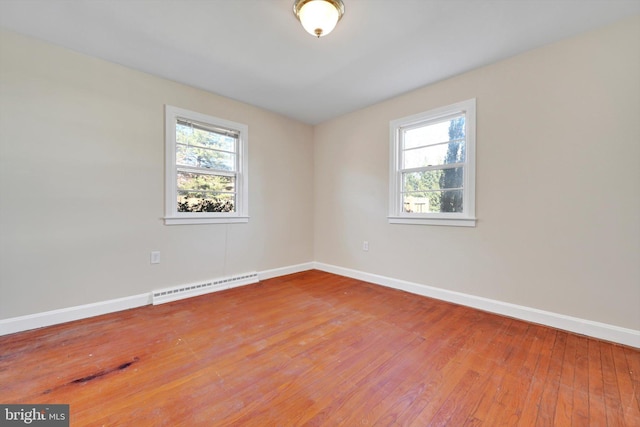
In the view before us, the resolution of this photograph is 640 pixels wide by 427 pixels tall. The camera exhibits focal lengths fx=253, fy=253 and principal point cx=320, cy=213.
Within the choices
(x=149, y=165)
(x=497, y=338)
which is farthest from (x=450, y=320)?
(x=149, y=165)

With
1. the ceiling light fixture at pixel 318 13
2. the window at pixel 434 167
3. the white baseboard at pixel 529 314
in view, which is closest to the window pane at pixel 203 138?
the ceiling light fixture at pixel 318 13

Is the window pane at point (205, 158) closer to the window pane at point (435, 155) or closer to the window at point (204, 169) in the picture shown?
the window at point (204, 169)

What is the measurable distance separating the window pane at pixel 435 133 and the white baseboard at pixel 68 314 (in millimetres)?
3573

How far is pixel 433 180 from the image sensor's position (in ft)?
9.97

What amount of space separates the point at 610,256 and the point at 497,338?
1102 millimetres

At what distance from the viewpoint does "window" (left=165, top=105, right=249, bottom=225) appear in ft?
9.52

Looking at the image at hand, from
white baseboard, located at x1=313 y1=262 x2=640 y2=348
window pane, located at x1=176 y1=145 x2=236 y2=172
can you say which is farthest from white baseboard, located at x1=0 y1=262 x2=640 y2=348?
window pane, located at x1=176 y1=145 x2=236 y2=172

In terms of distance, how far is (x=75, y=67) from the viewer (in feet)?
7.73

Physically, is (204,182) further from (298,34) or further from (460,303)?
(460,303)

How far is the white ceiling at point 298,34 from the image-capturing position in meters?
1.84

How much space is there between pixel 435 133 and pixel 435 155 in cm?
27

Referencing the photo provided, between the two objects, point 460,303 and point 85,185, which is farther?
point 460,303

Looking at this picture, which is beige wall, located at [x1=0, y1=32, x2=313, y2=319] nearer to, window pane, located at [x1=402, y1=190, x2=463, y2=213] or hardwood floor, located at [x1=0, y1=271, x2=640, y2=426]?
hardwood floor, located at [x1=0, y1=271, x2=640, y2=426]

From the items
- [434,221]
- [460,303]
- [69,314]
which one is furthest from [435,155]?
[69,314]
